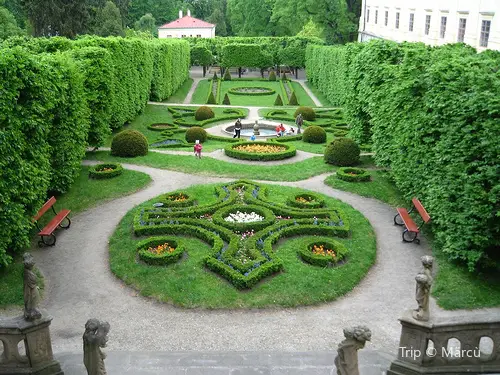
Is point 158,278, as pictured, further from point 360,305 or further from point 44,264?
point 360,305

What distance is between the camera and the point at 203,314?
1205cm

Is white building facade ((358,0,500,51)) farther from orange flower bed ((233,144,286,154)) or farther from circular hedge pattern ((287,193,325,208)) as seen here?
circular hedge pattern ((287,193,325,208))

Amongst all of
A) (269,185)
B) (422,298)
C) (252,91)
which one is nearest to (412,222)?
(269,185)

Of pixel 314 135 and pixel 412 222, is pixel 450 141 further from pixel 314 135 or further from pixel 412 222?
pixel 314 135

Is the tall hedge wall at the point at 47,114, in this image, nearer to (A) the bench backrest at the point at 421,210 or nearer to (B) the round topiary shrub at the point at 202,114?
(B) the round topiary shrub at the point at 202,114

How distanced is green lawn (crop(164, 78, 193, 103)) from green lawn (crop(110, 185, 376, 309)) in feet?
117

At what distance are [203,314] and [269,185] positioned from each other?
33.2 feet

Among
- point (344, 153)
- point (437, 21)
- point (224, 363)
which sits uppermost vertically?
point (437, 21)

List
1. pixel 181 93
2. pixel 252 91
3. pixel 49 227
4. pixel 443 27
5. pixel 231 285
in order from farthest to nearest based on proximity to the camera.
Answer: pixel 252 91, pixel 181 93, pixel 443 27, pixel 49 227, pixel 231 285

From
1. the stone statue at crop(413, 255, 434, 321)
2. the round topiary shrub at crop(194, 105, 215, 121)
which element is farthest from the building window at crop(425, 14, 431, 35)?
the stone statue at crop(413, 255, 434, 321)

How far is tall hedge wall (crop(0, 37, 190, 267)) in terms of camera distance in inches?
533

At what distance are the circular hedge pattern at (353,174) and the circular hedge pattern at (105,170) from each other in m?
10.4

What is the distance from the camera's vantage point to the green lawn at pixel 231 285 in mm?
12539

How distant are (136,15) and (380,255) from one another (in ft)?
316
